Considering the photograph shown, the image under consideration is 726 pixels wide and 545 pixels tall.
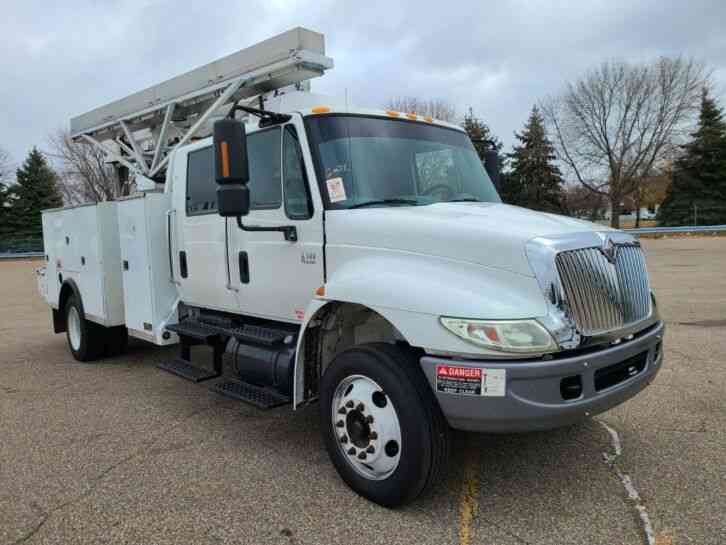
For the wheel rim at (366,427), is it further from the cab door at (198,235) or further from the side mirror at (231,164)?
the cab door at (198,235)

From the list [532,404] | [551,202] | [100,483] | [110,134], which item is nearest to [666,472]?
[532,404]

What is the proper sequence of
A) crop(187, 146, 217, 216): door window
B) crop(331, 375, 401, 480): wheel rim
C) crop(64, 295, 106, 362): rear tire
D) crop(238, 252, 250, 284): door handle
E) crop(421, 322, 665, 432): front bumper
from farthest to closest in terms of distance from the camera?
crop(64, 295, 106, 362): rear tire → crop(187, 146, 217, 216): door window → crop(238, 252, 250, 284): door handle → crop(331, 375, 401, 480): wheel rim → crop(421, 322, 665, 432): front bumper

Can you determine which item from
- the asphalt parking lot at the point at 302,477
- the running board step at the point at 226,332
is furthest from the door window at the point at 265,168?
the asphalt parking lot at the point at 302,477

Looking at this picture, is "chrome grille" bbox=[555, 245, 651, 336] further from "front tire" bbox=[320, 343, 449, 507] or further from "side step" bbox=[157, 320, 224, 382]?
"side step" bbox=[157, 320, 224, 382]

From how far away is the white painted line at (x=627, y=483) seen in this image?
10.1 ft

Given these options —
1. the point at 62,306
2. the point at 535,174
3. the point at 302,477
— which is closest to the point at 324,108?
the point at 302,477

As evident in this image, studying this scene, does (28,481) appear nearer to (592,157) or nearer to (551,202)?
(551,202)

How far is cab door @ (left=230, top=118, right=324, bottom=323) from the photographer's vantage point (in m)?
4.05

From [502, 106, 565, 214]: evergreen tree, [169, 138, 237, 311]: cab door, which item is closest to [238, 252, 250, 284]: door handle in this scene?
[169, 138, 237, 311]: cab door

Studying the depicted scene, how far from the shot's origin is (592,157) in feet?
151

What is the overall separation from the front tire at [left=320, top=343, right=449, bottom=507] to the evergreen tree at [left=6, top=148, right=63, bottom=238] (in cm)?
4850

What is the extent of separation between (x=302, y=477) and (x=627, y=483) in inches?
81.0

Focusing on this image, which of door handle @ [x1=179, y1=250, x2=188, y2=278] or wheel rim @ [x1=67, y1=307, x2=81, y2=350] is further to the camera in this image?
wheel rim @ [x1=67, y1=307, x2=81, y2=350]

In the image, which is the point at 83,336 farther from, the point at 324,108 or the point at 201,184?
the point at 324,108
